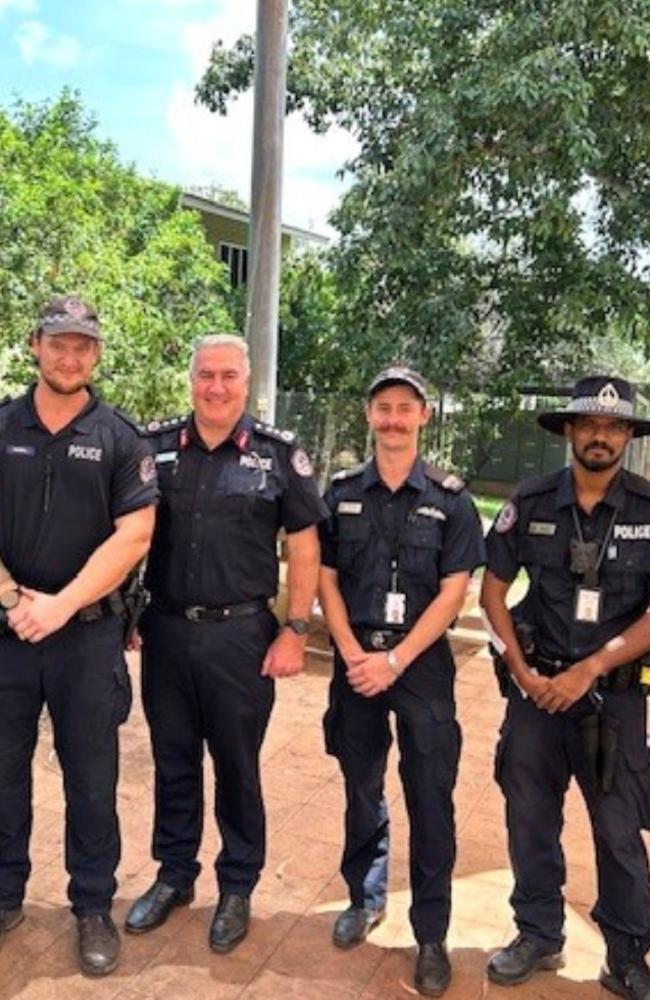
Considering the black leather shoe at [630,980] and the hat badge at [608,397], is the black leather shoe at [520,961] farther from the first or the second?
the hat badge at [608,397]

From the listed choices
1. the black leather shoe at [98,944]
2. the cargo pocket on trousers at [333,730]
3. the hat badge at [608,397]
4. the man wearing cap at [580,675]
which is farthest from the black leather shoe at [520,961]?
the hat badge at [608,397]

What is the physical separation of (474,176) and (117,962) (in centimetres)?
584

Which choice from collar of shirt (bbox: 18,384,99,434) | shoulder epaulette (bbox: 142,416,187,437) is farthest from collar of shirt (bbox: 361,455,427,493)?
collar of shirt (bbox: 18,384,99,434)

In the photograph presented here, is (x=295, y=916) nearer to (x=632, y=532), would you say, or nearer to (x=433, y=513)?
(x=433, y=513)

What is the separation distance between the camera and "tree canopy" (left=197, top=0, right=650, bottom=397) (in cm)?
606

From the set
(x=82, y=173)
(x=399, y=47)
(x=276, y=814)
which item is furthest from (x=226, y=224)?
(x=276, y=814)

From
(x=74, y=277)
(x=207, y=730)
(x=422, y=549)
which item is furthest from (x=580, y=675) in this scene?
(x=74, y=277)

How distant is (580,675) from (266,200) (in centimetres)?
380

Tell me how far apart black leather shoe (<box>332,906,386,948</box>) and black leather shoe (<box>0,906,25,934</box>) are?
→ 978 millimetres

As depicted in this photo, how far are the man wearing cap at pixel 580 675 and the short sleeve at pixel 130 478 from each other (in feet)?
3.35

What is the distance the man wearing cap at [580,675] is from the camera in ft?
8.19

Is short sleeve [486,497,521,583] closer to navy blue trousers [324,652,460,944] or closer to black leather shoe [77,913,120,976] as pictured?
navy blue trousers [324,652,460,944]

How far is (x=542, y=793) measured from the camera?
265 cm

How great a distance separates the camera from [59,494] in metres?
2.57
